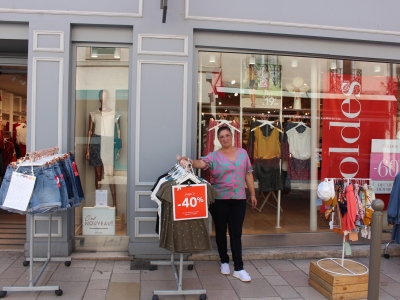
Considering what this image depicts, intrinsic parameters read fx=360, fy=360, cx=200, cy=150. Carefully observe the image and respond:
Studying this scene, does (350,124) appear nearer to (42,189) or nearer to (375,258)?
(375,258)

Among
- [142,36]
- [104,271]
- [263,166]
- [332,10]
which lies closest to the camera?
[104,271]

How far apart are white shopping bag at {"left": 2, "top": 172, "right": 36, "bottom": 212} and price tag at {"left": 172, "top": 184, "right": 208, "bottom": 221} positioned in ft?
4.63

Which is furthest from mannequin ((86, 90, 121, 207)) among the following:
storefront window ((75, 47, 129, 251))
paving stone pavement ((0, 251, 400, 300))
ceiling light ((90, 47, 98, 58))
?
paving stone pavement ((0, 251, 400, 300))

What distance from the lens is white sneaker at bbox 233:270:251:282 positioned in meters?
4.29

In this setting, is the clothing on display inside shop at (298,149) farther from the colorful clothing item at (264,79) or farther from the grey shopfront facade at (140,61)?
the grey shopfront facade at (140,61)

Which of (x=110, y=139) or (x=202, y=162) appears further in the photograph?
(x=110, y=139)

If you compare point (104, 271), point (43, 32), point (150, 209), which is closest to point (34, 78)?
point (43, 32)

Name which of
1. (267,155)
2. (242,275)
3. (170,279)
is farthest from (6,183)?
(267,155)

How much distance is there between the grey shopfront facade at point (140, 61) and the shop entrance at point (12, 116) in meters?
0.27

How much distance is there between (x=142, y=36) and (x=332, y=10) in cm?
277

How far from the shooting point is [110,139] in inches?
211

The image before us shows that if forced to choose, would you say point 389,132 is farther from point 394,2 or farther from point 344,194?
point 344,194

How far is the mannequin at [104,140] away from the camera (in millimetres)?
5305

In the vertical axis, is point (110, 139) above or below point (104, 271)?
above
